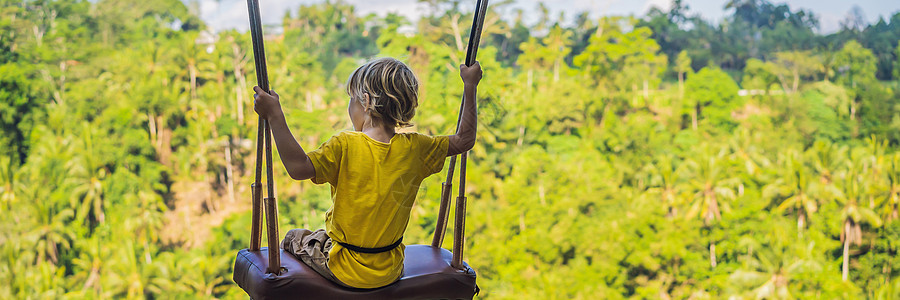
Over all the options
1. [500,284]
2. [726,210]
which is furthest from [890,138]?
[500,284]

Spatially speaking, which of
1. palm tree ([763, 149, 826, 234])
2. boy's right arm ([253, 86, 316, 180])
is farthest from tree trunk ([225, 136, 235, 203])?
boy's right arm ([253, 86, 316, 180])

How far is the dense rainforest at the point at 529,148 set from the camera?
18.1 metres

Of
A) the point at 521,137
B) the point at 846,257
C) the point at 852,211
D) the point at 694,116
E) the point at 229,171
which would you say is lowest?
the point at 846,257

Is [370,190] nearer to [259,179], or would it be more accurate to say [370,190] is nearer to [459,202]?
[259,179]

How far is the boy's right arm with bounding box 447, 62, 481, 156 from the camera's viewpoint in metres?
1.59

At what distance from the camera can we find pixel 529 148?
797 inches

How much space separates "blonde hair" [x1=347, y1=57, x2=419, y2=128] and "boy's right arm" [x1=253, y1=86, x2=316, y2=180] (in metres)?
0.16

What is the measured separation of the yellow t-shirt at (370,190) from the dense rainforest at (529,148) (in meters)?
13.4

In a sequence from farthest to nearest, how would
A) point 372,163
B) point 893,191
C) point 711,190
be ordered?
point 711,190 < point 893,191 < point 372,163

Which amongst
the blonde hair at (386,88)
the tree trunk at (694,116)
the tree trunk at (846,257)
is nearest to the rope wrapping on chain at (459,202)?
the blonde hair at (386,88)

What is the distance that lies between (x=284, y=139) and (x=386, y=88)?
21cm

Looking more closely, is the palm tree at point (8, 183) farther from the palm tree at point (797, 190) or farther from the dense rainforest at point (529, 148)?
the palm tree at point (797, 190)

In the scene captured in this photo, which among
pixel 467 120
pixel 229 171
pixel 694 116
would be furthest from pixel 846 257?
pixel 467 120

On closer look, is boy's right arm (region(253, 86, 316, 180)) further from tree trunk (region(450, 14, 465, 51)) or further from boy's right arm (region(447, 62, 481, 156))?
tree trunk (region(450, 14, 465, 51))
